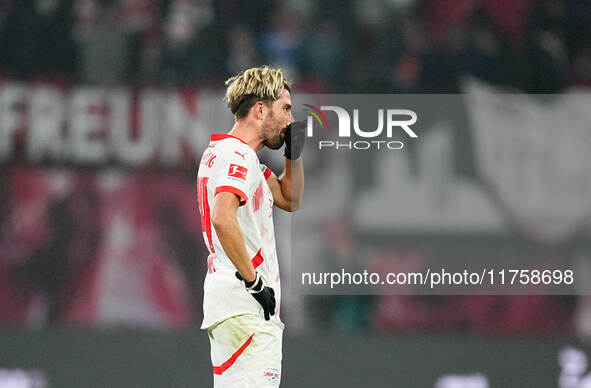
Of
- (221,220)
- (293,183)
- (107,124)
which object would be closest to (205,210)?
(221,220)

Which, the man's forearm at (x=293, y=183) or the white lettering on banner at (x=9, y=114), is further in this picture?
the white lettering on banner at (x=9, y=114)

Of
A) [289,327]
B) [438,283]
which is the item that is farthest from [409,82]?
[289,327]

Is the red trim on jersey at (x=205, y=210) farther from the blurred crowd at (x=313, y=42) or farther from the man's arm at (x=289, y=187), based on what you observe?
the blurred crowd at (x=313, y=42)

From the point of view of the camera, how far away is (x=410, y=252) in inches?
262

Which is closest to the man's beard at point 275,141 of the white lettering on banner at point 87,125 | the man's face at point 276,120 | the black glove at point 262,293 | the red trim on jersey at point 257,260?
the man's face at point 276,120

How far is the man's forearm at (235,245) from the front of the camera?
11.5 feet

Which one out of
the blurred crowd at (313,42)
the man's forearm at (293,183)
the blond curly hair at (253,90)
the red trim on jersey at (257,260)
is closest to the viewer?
the red trim on jersey at (257,260)

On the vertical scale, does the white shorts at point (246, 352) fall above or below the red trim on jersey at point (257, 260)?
below

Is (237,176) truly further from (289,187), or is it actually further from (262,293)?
(289,187)

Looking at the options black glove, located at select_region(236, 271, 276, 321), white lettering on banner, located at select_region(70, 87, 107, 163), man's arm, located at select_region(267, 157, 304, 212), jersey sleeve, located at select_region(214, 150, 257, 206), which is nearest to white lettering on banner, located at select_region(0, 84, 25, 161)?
white lettering on banner, located at select_region(70, 87, 107, 163)

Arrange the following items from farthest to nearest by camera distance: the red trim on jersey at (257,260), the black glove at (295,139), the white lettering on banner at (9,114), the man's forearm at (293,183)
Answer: the white lettering on banner at (9,114) < the man's forearm at (293,183) < the black glove at (295,139) < the red trim on jersey at (257,260)

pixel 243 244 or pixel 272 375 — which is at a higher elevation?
pixel 243 244

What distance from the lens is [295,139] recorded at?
425cm

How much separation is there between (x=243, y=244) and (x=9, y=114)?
13.2ft
